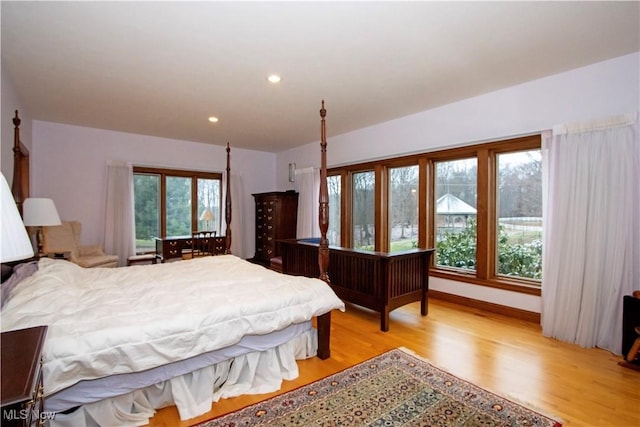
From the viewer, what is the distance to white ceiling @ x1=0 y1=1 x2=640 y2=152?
2.10 metres

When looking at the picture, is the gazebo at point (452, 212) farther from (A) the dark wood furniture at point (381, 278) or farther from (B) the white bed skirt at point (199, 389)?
(B) the white bed skirt at point (199, 389)

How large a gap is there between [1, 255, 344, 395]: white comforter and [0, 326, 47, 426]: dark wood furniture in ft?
1.01

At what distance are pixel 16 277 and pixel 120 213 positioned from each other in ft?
9.82

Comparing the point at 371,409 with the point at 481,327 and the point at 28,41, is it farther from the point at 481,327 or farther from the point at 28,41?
the point at 28,41

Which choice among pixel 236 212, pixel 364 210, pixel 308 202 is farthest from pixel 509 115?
pixel 236 212

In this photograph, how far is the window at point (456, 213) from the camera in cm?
409

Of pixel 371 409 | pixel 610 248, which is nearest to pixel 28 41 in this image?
pixel 371 409

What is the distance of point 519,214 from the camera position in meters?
3.67

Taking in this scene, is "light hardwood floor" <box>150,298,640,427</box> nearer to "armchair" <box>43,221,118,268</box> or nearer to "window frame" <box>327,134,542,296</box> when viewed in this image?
"window frame" <box>327,134,542,296</box>

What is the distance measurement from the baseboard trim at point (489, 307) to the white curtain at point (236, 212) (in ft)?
12.8

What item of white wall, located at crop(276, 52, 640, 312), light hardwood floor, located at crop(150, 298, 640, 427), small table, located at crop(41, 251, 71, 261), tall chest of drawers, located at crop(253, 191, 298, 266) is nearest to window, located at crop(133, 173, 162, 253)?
small table, located at crop(41, 251, 71, 261)

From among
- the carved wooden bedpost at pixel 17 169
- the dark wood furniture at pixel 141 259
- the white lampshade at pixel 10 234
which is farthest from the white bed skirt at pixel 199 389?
the dark wood furniture at pixel 141 259

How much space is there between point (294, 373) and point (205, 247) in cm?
350

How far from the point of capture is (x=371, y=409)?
197cm
